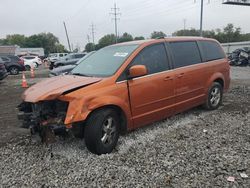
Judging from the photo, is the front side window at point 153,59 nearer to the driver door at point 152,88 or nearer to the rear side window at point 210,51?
the driver door at point 152,88

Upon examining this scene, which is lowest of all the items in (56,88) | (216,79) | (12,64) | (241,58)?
(241,58)

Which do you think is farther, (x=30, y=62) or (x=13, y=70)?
(x=30, y=62)

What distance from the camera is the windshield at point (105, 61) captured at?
188 inches

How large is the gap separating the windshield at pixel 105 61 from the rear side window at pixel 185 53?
1.02m

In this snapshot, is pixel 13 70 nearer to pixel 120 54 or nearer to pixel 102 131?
pixel 120 54

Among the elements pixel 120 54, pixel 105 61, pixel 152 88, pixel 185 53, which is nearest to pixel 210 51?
pixel 185 53

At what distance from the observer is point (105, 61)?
5.14m

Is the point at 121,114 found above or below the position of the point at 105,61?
below

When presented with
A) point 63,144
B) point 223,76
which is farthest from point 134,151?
point 223,76

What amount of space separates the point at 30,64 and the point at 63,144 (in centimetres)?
2816

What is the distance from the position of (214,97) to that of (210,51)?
45.2 inches

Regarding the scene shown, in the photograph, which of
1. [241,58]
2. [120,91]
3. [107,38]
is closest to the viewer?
[120,91]

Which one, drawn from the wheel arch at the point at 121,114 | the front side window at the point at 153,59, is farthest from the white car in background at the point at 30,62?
the wheel arch at the point at 121,114

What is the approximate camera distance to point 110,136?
4406 mm
